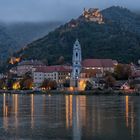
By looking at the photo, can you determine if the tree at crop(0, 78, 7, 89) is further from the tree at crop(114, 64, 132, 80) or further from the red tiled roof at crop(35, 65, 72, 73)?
the tree at crop(114, 64, 132, 80)

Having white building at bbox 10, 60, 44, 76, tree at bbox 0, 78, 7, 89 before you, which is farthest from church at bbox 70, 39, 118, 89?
tree at bbox 0, 78, 7, 89

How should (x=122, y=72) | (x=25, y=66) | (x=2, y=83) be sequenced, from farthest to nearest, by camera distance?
(x=25, y=66), (x=2, y=83), (x=122, y=72)

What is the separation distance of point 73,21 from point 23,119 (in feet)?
427

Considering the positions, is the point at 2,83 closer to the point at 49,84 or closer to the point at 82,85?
the point at 49,84

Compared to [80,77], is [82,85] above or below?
below

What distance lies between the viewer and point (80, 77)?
11056 cm

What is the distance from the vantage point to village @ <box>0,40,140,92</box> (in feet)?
321

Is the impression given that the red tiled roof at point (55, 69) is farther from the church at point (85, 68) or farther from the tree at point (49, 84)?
the tree at point (49, 84)

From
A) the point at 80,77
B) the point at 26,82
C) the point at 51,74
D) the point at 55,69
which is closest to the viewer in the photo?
the point at 80,77

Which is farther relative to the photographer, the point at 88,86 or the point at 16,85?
the point at 16,85

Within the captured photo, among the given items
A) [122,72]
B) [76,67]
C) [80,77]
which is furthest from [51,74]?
[122,72]

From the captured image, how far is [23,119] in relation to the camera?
3369 centimetres

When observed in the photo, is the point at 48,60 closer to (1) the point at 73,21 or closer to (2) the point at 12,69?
(2) the point at 12,69

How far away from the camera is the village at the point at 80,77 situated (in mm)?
97875
